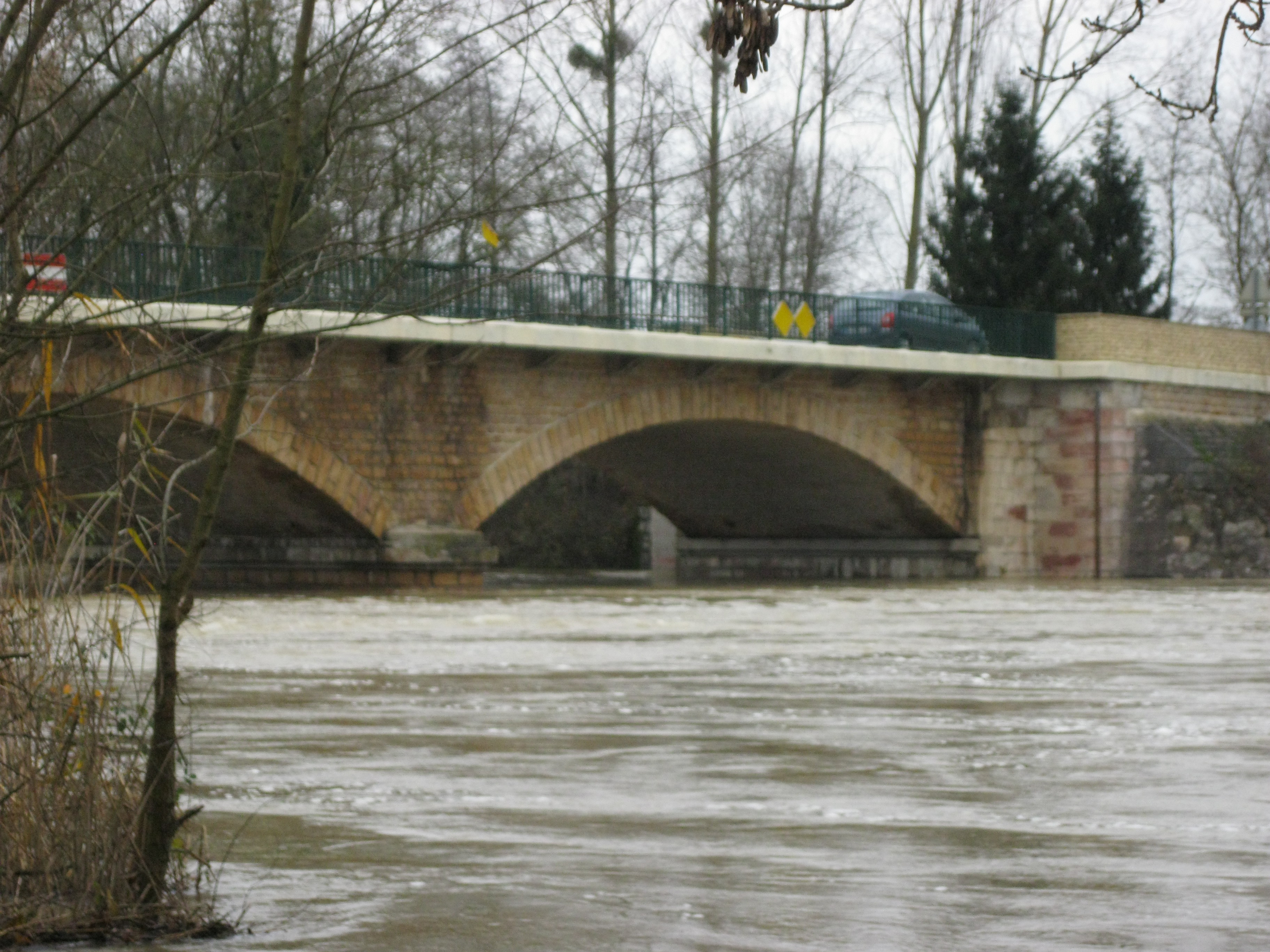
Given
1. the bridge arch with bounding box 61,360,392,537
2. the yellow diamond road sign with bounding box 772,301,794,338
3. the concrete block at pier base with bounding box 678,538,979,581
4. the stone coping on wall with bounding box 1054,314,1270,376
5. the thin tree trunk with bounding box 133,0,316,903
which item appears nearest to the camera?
the thin tree trunk with bounding box 133,0,316,903

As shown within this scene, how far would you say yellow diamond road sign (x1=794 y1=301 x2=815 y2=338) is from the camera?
1006 inches

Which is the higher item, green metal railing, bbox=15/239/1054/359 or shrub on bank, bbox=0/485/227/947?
green metal railing, bbox=15/239/1054/359

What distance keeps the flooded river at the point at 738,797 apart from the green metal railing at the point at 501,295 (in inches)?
50.7

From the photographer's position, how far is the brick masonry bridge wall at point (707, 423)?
21.8m

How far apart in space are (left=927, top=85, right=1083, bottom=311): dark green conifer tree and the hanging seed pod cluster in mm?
33202

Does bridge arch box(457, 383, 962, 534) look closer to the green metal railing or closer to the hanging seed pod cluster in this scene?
the green metal railing

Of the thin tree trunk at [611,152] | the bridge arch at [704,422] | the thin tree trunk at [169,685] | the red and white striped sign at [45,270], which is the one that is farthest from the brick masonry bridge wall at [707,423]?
the thin tree trunk at [169,685]

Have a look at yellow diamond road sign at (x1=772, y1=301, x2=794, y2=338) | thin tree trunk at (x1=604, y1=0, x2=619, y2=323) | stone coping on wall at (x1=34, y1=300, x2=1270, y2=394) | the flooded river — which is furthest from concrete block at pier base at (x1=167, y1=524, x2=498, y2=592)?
thin tree trunk at (x1=604, y1=0, x2=619, y2=323)

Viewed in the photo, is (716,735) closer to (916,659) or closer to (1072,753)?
(1072,753)

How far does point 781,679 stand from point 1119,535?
17.1 metres

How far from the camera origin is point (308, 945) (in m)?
4.29

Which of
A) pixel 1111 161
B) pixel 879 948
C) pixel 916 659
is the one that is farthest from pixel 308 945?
pixel 1111 161

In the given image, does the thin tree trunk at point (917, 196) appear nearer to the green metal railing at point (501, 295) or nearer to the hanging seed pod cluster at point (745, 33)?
the green metal railing at point (501, 295)

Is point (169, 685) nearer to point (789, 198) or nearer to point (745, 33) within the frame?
point (745, 33)
